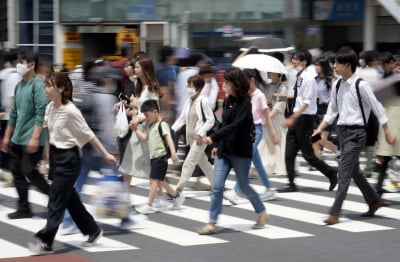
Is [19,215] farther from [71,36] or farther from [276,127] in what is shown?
[71,36]

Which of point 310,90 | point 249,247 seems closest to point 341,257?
point 249,247

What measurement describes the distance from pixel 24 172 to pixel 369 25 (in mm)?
20525

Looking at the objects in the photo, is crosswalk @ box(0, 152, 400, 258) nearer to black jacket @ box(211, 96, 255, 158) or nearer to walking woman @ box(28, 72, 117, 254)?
walking woman @ box(28, 72, 117, 254)

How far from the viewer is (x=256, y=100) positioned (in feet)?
39.1

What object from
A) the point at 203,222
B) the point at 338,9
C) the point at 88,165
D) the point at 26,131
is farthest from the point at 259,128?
the point at 338,9

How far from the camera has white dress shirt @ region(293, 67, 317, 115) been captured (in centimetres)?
1280

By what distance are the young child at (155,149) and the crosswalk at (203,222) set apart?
27cm

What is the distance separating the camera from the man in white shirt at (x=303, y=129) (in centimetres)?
1272

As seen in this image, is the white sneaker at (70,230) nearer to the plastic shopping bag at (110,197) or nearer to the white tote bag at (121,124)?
the plastic shopping bag at (110,197)

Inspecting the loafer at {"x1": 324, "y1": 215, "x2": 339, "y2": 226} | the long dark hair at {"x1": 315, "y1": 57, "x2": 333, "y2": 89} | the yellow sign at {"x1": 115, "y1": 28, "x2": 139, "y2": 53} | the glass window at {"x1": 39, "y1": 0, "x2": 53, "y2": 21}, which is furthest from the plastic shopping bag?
the glass window at {"x1": 39, "y1": 0, "x2": 53, "y2": 21}

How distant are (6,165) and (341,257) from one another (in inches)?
239

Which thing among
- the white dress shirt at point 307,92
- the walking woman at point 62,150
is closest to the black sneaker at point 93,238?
the walking woman at point 62,150

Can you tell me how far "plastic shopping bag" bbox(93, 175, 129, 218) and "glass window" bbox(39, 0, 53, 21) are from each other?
93.8 ft

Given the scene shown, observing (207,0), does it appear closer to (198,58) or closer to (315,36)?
(315,36)
